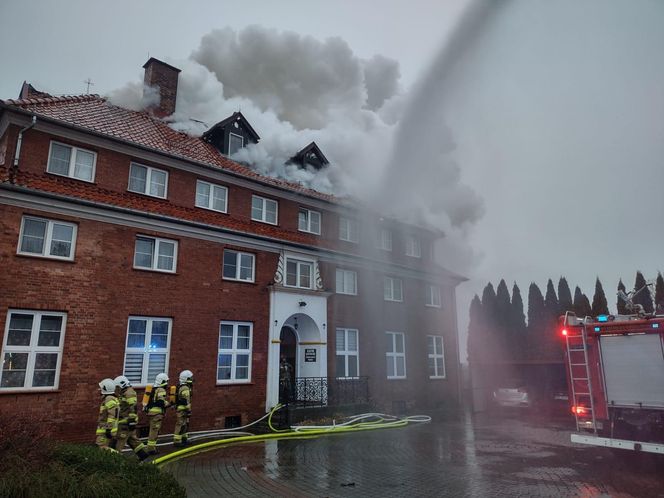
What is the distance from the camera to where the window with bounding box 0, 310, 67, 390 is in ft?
39.3

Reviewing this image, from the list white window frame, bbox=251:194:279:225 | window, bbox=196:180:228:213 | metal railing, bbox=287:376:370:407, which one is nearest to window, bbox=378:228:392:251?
white window frame, bbox=251:194:279:225

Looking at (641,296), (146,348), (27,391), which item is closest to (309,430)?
(146,348)

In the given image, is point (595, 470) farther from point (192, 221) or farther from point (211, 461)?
point (192, 221)

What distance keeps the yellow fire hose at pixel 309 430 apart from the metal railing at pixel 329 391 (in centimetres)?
136

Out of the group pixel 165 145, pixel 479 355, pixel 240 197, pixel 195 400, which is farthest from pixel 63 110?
pixel 479 355

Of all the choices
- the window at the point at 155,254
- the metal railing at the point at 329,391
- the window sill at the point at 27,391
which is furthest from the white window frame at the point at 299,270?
the window sill at the point at 27,391

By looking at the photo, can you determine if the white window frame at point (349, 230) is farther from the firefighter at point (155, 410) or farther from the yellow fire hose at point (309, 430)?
the firefighter at point (155, 410)

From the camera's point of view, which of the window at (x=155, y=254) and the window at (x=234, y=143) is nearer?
the window at (x=155, y=254)

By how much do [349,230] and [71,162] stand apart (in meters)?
11.4

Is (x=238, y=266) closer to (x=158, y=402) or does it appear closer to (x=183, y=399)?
(x=183, y=399)

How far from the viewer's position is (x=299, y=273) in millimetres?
18859

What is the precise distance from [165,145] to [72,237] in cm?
483

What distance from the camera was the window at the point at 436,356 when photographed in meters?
23.3

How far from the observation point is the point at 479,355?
3416 cm
